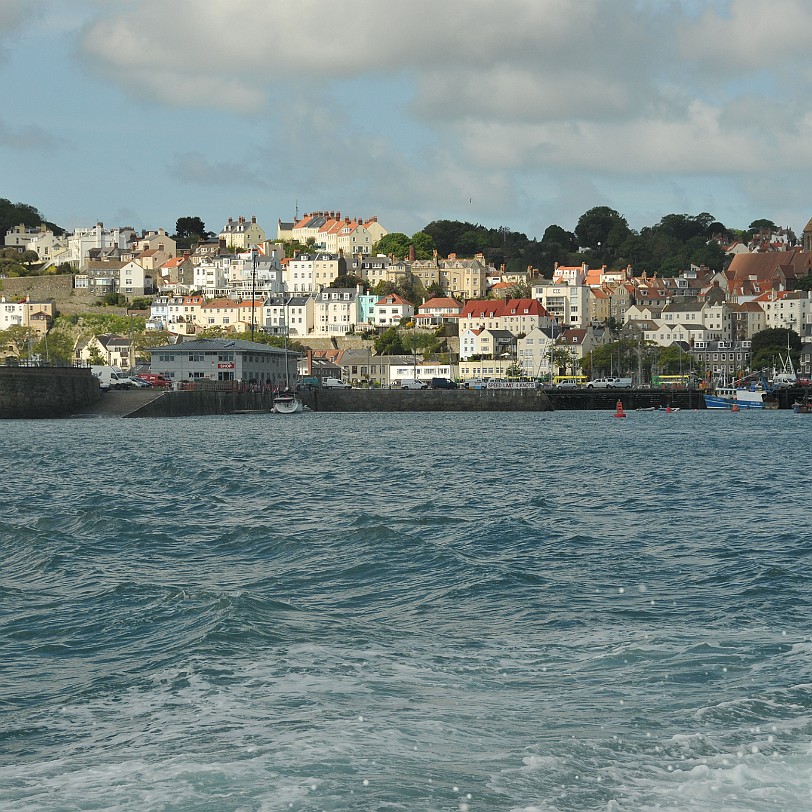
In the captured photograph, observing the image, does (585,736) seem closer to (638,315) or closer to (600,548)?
(600,548)

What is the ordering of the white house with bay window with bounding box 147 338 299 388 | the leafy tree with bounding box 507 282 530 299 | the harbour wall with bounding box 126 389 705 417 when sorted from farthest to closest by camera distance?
the leafy tree with bounding box 507 282 530 299
the harbour wall with bounding box 126 389 705 417
the white house with bay window with bounding box 147 338 299 388

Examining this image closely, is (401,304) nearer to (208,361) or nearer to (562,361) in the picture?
(562,361)

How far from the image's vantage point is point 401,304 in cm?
14200

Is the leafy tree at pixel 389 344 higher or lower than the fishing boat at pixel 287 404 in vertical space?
higher

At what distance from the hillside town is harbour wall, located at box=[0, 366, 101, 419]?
122ft

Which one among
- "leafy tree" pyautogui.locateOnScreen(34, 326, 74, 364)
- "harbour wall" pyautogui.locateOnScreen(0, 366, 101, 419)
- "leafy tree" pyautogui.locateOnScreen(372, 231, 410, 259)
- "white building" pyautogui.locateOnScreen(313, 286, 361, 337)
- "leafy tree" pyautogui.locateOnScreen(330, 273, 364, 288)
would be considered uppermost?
"leafy tree" pyautogui.locateOnScreen(372, 231, 410, 259)

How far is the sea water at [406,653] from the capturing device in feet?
24.3

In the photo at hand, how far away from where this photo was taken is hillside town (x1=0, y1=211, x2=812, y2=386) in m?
122

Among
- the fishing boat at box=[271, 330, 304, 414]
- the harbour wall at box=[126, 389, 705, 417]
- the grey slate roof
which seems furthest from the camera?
the harbour wall at box=[126, 389, 705, 417]

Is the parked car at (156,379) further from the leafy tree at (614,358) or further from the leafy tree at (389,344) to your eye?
the leafy tree at (614,358)

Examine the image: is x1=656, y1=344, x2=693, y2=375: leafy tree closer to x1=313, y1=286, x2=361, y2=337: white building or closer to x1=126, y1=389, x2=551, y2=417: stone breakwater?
x1=313, y1=286, x2=361, y2=337: white building

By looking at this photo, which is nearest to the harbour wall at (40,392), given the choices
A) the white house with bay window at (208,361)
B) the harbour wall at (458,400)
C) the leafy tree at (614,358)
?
the white house with bay window at (208,361)

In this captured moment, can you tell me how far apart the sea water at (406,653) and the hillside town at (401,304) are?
281 feet

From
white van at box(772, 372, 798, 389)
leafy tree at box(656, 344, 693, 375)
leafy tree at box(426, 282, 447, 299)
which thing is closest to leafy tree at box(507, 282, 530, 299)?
leafy tree at box(426, 282, 447, 299)
